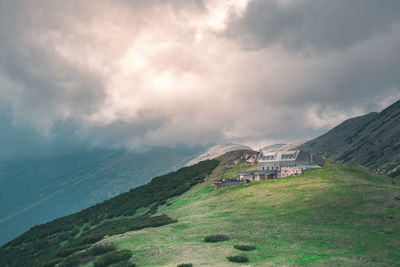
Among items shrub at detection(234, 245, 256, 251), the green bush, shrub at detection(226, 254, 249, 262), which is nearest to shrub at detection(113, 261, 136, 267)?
the green bush

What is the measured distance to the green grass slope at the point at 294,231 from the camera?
82.1 feet

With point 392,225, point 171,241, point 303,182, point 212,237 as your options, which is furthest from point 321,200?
point 171,241

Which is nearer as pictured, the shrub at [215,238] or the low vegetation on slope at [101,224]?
the shrub at [215,238]

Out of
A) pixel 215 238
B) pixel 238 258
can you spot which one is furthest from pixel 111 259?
pixel 238 258

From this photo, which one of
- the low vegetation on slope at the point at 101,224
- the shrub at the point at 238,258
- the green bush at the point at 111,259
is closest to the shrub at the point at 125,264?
the green bush at the point at 111,259

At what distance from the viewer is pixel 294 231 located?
3228 centimetres

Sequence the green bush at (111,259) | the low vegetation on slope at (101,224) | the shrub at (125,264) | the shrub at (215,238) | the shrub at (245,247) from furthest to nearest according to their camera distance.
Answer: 1. the low vegetation on slope at (101,224)
2. the shrub at (215,238)
3. the green bush at (111,259)
4. the shrub at (245,247)
5. the shrub at (125,264)

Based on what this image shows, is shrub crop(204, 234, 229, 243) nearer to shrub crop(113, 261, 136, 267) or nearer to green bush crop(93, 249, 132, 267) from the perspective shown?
green bush crop(93, 249, 132, 267)

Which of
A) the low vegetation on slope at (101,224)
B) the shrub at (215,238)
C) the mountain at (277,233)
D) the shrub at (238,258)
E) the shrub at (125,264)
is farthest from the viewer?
the low vegetation on slope at (101,224)

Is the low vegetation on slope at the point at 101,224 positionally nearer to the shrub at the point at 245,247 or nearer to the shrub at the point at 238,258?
the shrub at the point at 245,247

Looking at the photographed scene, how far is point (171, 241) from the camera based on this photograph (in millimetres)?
32031

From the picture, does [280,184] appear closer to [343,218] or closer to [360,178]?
[360,178]

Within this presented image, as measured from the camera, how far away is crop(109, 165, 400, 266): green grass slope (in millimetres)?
25031

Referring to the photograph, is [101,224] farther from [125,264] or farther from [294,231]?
[294,231]
